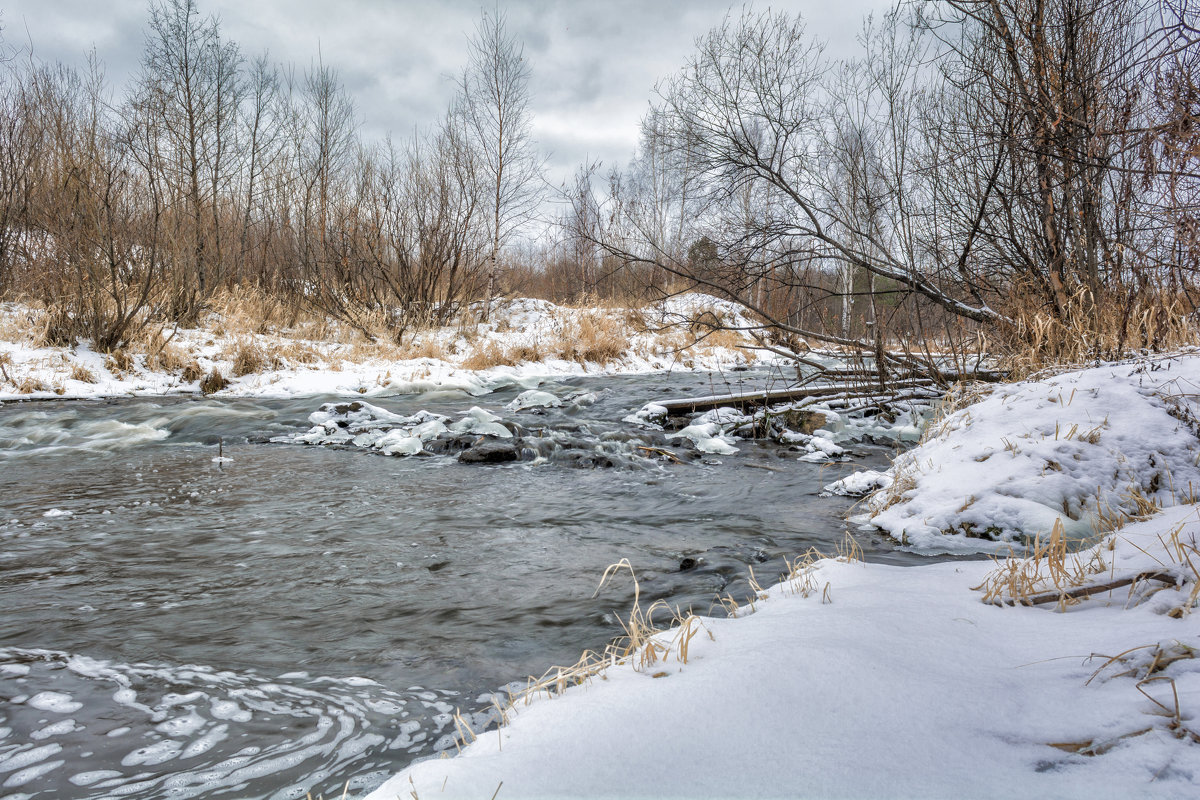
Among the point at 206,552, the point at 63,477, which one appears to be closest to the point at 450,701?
the point at 206,552

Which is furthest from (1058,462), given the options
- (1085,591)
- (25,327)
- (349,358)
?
(25,327)

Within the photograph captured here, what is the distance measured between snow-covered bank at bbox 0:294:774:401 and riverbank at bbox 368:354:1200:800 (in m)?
4.03

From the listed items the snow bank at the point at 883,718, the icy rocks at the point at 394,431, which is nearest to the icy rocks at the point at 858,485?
the snow bank at the point at 883,718

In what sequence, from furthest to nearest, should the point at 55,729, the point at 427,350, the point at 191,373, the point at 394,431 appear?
the point at 427,350 < the point at 191,373 < the point at 394,431 < the point at 55,729

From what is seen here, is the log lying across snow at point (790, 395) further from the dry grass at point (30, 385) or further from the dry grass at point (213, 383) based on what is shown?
the dry grass at point (30, 385)

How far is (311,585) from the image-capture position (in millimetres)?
2688

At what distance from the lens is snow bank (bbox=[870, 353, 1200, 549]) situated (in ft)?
9.77

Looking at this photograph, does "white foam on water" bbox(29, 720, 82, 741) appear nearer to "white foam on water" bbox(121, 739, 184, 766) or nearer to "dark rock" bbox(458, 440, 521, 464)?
"white foam on water" bbox(121, 739, 184, 766)

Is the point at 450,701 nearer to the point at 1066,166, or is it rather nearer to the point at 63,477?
the point at 63,477

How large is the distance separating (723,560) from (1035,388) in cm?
242

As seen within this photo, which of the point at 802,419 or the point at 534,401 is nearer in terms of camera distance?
the point at 802,419

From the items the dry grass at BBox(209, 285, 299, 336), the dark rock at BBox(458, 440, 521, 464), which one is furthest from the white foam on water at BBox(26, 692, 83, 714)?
the dry grass at BBox(209, 285, 299, 336)

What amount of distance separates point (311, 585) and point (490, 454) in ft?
9.27

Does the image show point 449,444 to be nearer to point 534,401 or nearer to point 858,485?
point 534,401
